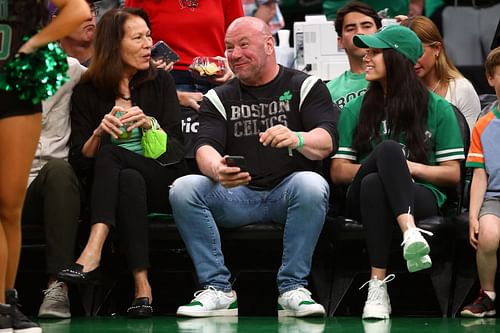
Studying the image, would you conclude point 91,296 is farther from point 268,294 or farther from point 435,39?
point 435,39

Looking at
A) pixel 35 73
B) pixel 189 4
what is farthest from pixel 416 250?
pixel 189 4

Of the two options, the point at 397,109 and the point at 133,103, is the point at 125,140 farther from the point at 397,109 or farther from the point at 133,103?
the point at 397,109

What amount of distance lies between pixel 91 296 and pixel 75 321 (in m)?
0.33

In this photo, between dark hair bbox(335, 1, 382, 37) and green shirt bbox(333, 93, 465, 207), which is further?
dark hair bbox(335, 1, 382, 37)

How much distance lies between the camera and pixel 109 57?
5.78m

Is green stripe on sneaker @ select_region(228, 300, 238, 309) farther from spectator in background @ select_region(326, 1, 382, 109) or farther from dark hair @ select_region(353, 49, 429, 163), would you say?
spectator in background @ select_region(326, 1, 382, 109)

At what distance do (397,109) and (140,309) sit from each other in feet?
5.06

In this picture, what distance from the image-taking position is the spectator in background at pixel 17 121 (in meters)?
4.19

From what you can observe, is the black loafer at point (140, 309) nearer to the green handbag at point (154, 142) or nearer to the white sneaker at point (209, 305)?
the white sneaker at point (209, 305)

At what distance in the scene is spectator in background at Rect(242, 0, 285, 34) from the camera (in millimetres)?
8352

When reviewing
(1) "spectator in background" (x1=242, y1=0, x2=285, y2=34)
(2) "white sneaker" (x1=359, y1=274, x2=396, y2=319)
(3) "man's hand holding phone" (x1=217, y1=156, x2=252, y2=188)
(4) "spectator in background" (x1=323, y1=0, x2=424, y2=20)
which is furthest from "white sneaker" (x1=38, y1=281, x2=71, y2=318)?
(1) "spectator in background" (x1=242, y1=0, x2=285, y2=34)

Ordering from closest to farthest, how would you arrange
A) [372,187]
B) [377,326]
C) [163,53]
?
[377,326] < [372,187] < [163,53]

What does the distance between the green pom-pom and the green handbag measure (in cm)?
115

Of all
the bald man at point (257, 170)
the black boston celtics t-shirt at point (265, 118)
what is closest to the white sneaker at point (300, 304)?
the bald man at point (257, 170)
